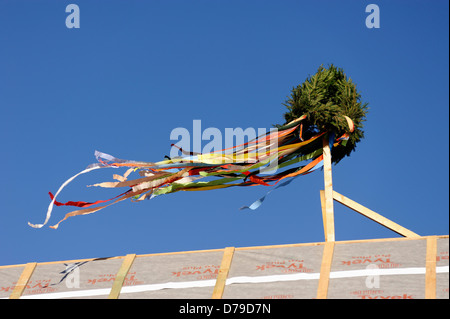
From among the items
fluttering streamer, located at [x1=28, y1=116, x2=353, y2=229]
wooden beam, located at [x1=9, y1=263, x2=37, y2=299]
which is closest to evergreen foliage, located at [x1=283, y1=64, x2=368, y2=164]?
fluttering streamer, located at [x1=28, y1=116, x2=353, y2=229]

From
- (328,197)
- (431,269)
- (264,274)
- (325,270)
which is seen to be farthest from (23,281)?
(431,269)

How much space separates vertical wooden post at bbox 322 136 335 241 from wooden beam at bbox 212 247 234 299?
1.39 meters

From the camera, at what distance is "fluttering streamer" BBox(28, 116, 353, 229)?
1237 cm

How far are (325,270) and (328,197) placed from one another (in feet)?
5.33

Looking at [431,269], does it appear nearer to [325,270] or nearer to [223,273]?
[325,270]

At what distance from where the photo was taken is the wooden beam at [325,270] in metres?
9.95

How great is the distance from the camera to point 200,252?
11.2m

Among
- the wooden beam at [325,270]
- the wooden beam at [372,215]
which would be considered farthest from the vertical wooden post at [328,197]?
the wooden beam at [325,270]

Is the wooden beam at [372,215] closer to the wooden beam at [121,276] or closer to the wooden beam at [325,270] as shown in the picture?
the wooden beam at [325,270]

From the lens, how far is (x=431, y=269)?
9.77 meters
